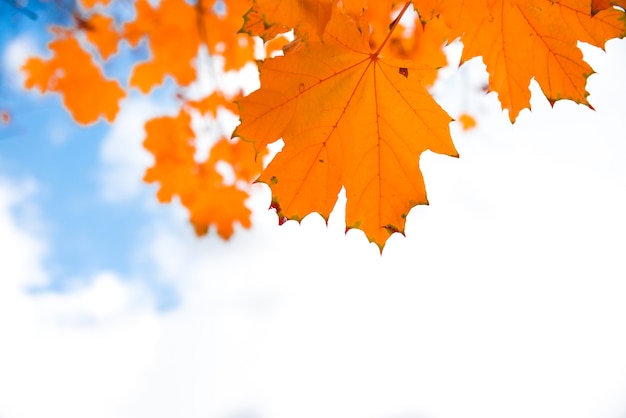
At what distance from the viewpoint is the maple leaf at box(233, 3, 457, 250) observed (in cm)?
91

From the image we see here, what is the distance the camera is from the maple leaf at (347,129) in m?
0.91

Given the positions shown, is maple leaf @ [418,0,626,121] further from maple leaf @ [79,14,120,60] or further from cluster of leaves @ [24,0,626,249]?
maple leaf @ [79,14,120,60]

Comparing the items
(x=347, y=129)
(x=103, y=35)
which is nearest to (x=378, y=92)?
(x=347, y=129)

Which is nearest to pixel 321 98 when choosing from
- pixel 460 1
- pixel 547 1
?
pixel 460 1

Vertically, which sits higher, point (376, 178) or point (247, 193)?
point (247, 193)

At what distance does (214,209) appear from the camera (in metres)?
3.17

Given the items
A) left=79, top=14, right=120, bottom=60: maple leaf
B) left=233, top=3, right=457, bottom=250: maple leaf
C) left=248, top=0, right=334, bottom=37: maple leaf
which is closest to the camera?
left=248, top=0, right=334, bottom=37: maple leaf

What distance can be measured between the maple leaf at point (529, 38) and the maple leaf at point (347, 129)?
168 mm

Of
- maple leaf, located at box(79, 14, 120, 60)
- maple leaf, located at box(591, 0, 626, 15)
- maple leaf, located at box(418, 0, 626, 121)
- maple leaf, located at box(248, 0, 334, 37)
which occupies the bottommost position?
maple leaf, located at box(591, 0, 626, 15)

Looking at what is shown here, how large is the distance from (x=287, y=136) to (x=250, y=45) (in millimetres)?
2421

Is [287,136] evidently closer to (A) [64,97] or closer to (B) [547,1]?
(B) [547,1]

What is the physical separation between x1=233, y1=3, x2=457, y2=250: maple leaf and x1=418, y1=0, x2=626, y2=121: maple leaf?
0.17m

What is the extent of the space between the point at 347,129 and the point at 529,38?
1.44 ft

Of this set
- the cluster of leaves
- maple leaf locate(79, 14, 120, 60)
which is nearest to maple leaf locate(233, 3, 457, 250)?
the cluster of leaves
